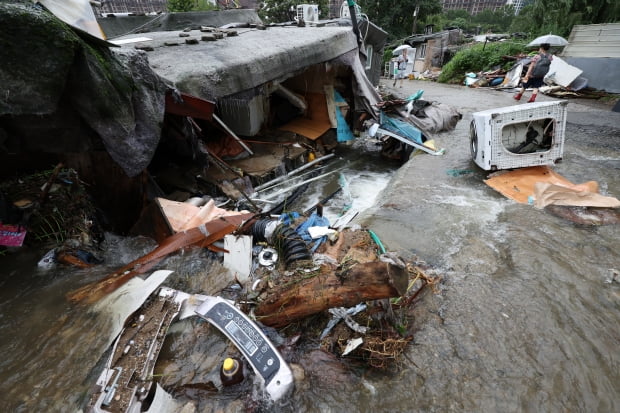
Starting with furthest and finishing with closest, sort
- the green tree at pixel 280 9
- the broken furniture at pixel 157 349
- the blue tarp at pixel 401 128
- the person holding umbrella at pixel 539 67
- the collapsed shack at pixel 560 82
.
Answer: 1. the green tree at pixel 280 9
2. the collapsed shack at pixel 560 82
3. the person holding umbrella at pixel 539 67
4. the blue tarp at pixel 401 128
5. the broken furniture at pixel 157 349

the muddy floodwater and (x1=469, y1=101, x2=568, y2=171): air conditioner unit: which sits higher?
(x1=469, y1=101, x2=568, y2=171): air conditioner unit

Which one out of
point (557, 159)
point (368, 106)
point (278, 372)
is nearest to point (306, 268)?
point (278, 372)

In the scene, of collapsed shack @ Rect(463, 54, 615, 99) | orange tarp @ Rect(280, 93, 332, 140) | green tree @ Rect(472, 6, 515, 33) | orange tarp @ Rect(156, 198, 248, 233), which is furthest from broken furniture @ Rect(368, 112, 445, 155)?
green tree @ Rect(472, 6, 515, 33)

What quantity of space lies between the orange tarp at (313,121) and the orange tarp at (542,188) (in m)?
4.71

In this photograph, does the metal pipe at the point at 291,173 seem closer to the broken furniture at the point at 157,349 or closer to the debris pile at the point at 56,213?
the debris pile at the point at 56,213

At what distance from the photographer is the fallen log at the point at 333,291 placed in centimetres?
203

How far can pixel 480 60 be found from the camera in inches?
693

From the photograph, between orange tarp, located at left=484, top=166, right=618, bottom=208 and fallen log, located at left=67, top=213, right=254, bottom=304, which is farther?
orange tarp, located at left=484, top=166, right=618, bottom=208

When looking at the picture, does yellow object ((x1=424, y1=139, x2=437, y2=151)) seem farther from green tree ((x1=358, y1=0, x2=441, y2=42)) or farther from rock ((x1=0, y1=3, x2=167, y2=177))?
green tree ((x1=358, y1=0, x2=441, y2=42))

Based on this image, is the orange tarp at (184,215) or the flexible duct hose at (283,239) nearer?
the flexible duct hose at (283,239)

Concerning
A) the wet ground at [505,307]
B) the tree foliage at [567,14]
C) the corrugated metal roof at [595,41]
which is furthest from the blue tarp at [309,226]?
the tree foliage at [567,14]

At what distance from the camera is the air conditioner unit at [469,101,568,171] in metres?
4.31

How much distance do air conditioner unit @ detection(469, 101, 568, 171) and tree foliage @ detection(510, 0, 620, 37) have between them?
13941 millimetres

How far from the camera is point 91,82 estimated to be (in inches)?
95.0
